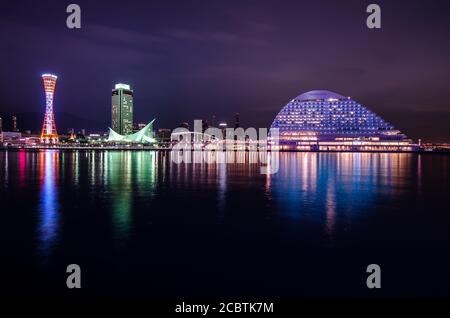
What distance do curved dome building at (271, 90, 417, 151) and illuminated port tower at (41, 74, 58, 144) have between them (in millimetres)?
74542

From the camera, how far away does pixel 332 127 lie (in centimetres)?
12275

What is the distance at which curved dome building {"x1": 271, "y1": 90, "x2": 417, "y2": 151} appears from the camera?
4673 inches

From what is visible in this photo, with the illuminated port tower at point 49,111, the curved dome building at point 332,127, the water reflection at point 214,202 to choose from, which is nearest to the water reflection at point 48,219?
the water reflection at point 214,202

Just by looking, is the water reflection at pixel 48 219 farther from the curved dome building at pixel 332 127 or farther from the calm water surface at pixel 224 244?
the curved dome building at pixel 332 127

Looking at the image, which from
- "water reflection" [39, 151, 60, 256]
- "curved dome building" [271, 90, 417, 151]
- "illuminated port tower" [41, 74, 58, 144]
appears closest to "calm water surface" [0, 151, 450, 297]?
"water reflection" [39, 151, 60, 256]

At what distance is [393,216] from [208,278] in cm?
850

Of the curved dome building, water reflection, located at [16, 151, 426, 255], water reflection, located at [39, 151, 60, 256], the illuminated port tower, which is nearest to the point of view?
water reflection, located at [39, 151, 60, 256]

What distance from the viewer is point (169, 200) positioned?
54.6 feet

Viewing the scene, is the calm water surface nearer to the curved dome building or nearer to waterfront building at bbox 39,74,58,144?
the curved dome building

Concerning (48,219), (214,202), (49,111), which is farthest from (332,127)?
(48,219)

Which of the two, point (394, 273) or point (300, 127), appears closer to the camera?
point (394, 273)
